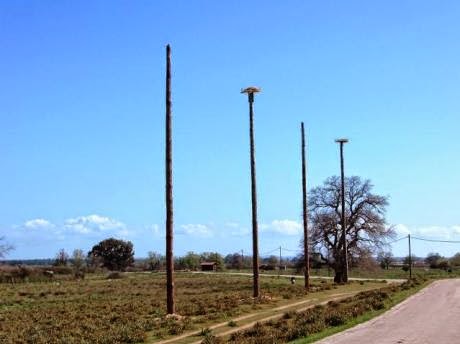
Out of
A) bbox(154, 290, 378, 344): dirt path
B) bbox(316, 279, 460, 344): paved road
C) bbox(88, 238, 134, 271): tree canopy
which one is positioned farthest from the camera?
bbox(88, 238, 134, 271): tree canopy

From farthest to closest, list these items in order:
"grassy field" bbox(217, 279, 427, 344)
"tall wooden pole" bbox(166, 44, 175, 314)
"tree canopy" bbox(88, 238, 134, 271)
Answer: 1. "tree canopy" bbox(88, 238, 134, 271)
2. "tall wooden pole" bbox(166, 44, 175, 314)
3. "grassy field" bbox(217, 279, 427, 344)

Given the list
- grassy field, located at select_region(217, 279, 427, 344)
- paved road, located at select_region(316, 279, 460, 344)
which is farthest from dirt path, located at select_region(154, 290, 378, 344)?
paved road, located at select_region(316, 279, 460, 344)

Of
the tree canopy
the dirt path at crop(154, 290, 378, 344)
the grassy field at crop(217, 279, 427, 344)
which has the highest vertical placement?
the tree canopy

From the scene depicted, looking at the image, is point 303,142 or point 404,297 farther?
point 303,142

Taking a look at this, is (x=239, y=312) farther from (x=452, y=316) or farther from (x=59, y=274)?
(x=59, y=274)

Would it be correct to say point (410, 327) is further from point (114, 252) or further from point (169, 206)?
point (114, 252)

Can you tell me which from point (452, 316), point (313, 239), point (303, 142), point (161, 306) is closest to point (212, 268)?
point (313, 239)

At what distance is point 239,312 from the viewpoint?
92.8 feet

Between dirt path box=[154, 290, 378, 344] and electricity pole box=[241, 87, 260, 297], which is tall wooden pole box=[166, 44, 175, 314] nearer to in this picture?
dirt path box=[154, 290, 378, 344]

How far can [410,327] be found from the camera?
59.2 ft

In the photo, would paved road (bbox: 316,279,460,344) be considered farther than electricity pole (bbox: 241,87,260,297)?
No

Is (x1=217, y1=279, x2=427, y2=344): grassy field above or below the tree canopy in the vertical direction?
below

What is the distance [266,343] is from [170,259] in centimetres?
1105

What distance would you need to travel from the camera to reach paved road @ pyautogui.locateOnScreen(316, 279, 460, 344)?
15383 millimetres
